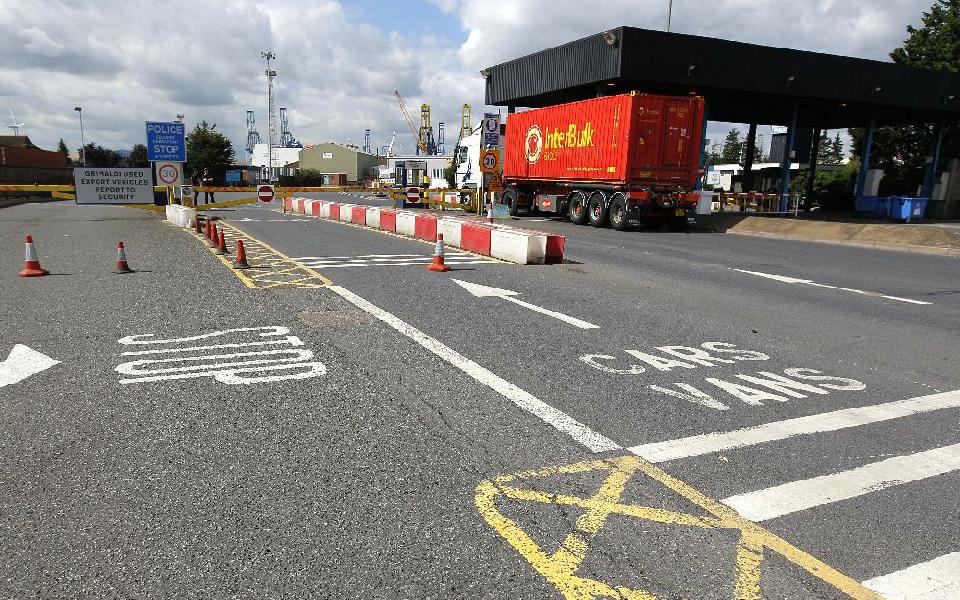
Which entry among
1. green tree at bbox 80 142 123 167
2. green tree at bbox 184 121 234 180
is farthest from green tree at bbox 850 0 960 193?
green tree at bbox 80 142 123 167

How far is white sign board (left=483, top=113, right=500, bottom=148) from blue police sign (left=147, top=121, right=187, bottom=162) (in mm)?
13047

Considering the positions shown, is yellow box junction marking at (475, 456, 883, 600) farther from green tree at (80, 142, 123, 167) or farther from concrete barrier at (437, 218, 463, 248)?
green tree at (80, 142, 123, 167)

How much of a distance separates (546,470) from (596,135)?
20.2 metres

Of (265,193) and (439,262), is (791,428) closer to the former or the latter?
(439,262)

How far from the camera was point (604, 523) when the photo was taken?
9.59 feet

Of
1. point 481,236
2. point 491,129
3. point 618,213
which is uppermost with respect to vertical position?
point 491,129

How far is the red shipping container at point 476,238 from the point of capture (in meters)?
13.0

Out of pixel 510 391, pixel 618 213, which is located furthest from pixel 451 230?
pixel 510 391

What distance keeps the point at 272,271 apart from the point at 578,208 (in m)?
15.8

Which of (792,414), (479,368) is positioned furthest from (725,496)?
(479,368)

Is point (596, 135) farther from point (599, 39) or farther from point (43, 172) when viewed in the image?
point (43, 172)

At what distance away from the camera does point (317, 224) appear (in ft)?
71.6

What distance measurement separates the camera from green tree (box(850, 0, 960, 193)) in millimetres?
43125

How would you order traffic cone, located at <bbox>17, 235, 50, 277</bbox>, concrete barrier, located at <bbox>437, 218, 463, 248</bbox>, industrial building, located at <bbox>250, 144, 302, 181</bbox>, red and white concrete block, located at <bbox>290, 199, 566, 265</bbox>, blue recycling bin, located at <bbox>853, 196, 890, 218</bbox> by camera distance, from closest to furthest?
traffic cone, located at <bbox>17, 235, 50, 277</bbox>, red and white concrete block, located at <bbox>290, 199, 566, 265</bbox>, concrete barrier, located at <bbox>437, 218, 463, 248</bbox>, blue recycling bin, located at <bbox>853, 196, 890, 218</bbox>, industrial building, located at <bbox>250, 144, 302, 181</bbox>
